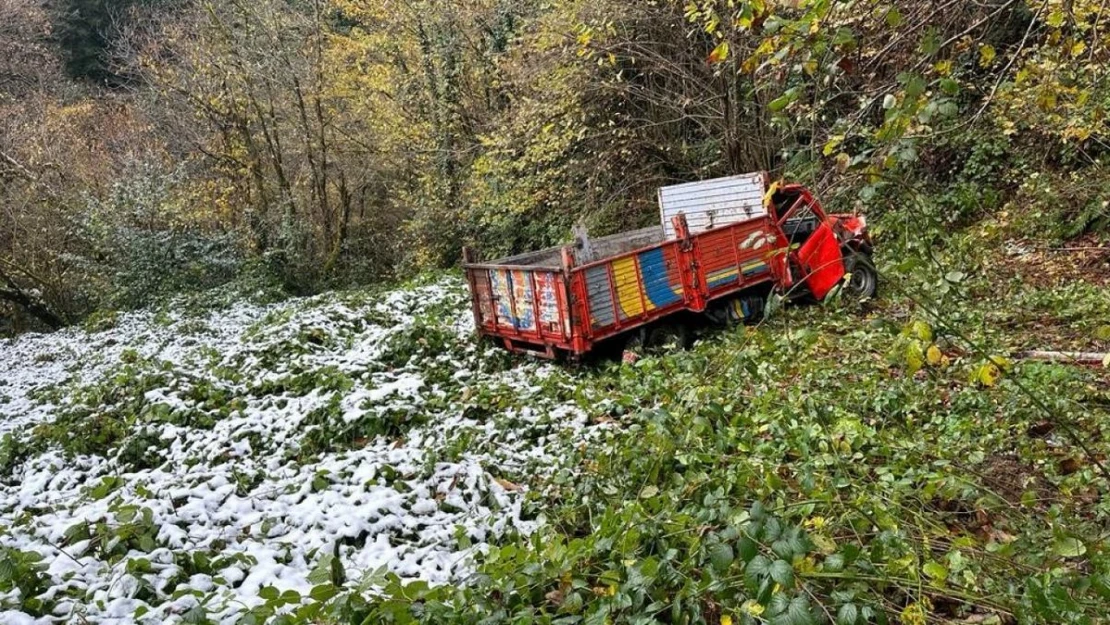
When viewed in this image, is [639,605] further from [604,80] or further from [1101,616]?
[604,80]

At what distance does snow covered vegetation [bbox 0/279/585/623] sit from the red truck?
2.19 ft

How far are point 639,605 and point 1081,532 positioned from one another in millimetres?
2066

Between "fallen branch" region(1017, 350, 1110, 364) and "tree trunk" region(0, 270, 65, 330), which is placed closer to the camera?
"fallen branch" region(1017, 350, 1110, 364)

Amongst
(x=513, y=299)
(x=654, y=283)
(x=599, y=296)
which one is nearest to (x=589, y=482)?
(x=599, y=296)

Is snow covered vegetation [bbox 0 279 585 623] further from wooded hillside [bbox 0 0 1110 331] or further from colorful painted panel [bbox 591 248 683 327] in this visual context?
wooded hillside [bbox 0 0 1110 331]

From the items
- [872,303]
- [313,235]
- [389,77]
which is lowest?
[872,303]

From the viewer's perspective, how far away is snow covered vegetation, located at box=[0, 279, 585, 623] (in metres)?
4.04

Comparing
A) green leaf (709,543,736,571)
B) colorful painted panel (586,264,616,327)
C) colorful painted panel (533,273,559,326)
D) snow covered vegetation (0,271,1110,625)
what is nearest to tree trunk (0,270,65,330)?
snow covered vegetation (0,271,1110,625)

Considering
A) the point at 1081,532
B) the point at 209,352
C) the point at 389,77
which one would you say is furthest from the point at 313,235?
the point at 1081,532

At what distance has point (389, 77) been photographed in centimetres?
1841

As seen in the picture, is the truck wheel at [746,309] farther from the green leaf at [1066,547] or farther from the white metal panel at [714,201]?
the green leaf at [1066,547]

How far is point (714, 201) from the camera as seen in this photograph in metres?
11.0

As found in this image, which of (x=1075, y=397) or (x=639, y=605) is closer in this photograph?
(x=639, y=605)

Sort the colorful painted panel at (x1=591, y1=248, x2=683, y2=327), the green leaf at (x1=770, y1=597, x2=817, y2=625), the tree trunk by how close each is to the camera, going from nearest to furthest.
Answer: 1. the green leaf at (x1=770, y1=597, x2=817, y2=625)
2. the colorful painted panel at (x1=591, y1=248, x2=683, y2=327)
3. the tree trunk
